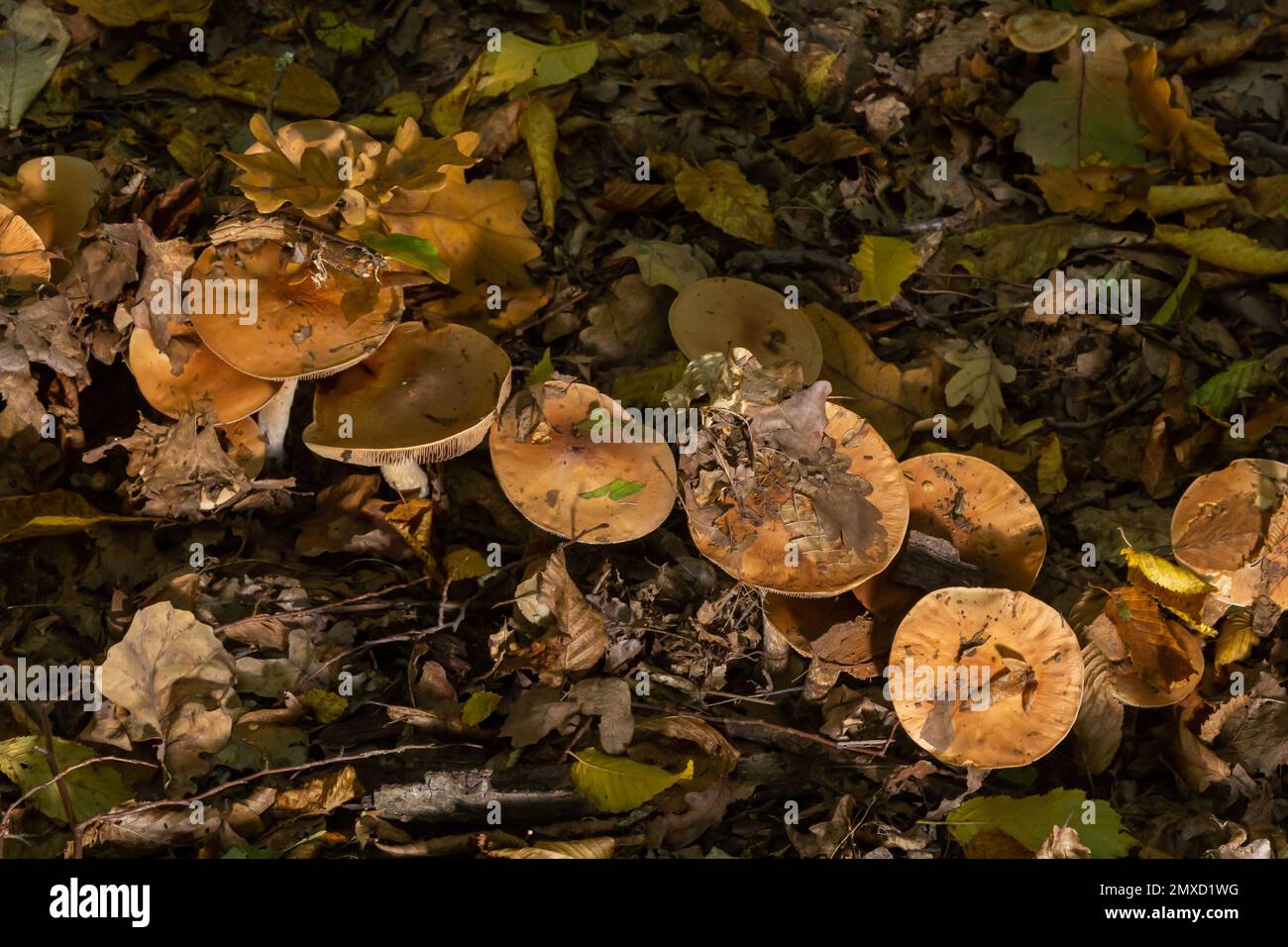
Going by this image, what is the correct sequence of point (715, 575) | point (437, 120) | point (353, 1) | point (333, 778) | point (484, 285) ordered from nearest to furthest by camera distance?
1. point (333, 778)
2. point (715, 575)
3. point (484, 285)
4. point (437, 120)
5. point (353, 1)

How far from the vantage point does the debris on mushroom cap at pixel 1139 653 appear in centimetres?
406

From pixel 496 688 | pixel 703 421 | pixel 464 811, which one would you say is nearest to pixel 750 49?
pixel 703 421

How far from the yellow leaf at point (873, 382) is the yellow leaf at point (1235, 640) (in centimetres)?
141

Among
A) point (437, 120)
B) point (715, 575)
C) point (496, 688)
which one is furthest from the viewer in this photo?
point (437, 120)

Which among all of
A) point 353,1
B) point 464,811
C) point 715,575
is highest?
point 353,1

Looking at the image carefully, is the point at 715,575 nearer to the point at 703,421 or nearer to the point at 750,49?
the point at 703,421

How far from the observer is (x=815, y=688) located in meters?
4.19

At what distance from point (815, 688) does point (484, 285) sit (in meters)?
2.18

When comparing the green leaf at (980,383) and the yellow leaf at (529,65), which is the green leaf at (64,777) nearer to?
the yellow leaf at (529,65)

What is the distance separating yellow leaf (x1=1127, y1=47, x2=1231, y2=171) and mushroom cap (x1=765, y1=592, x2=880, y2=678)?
121 inches

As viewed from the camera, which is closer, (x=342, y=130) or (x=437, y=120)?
(x=342, y=130)

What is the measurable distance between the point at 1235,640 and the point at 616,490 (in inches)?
95.0

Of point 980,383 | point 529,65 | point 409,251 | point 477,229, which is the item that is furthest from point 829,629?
point 529,65

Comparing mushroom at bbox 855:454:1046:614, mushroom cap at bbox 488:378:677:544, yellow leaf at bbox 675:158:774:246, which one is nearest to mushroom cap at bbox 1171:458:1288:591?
mushroom at bbox 855:454:1046:614
